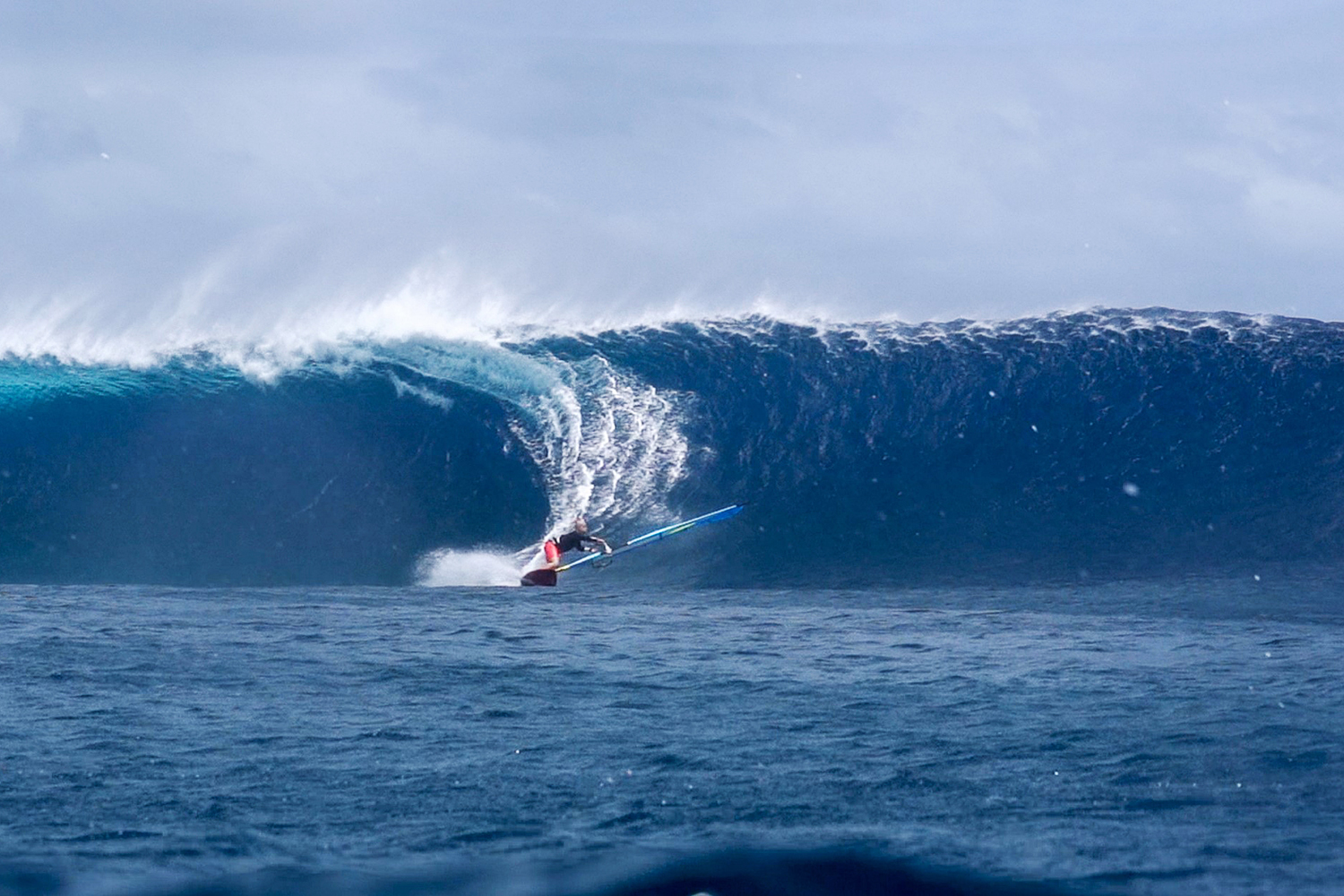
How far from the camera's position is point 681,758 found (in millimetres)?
6516

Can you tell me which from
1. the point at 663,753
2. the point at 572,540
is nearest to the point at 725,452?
the point at 572,540

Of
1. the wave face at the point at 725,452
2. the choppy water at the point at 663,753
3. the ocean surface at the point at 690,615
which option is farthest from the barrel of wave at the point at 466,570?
the choppy water at the point at 663,753

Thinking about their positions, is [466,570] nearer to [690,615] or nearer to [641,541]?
[641,541]

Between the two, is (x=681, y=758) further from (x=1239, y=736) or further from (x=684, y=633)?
(x=684, y=633)

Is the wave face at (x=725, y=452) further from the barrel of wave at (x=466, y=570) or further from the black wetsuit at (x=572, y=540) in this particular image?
the black wetsuit at (x=572, y=540)

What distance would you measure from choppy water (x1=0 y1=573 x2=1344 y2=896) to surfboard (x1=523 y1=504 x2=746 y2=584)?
3610 millimetres

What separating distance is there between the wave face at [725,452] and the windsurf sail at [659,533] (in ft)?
1.21

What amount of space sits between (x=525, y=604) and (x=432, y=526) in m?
5.13

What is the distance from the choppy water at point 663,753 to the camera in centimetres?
487

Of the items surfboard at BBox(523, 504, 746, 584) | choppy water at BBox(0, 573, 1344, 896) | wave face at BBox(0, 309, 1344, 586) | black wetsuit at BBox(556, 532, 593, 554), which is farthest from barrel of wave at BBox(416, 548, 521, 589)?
choppy water at BBox(0, 573, 1344, 896)

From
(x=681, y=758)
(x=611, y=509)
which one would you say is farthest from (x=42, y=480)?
(x=681, y=758)

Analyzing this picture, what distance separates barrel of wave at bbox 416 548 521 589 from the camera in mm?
16141

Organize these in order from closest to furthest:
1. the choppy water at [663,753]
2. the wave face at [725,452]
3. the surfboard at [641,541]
Answer: the choppy water at [663,753]
the surfboard at [641,541]
the wave face at [725,452]

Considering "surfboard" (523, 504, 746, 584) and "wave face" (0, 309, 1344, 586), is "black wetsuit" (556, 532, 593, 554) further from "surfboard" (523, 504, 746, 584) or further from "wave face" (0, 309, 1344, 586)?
"wave face" (0, 309, 1344, 586)
